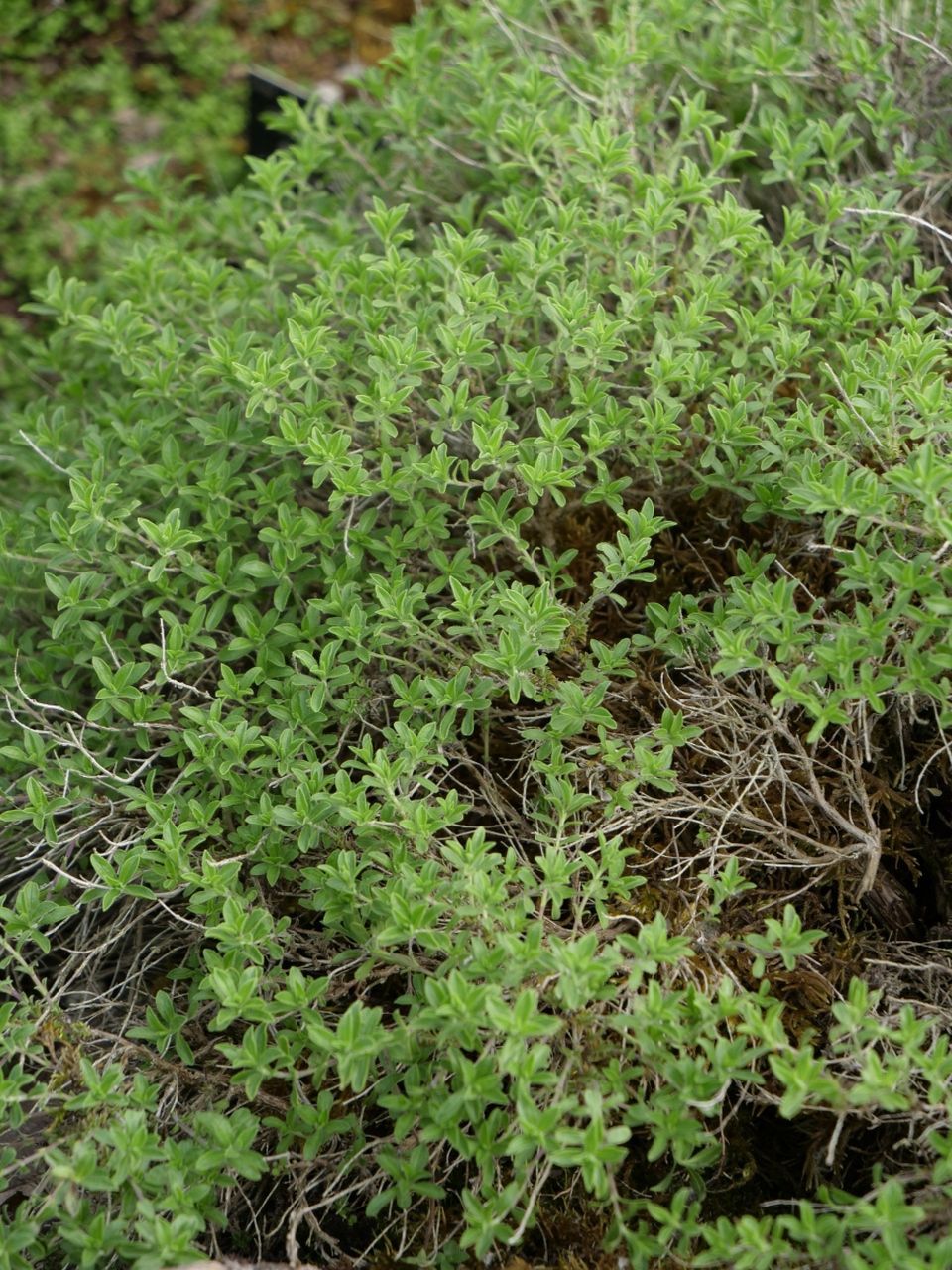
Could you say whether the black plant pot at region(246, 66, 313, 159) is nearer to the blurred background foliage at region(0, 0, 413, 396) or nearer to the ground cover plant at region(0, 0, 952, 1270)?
the blurred background foliage at region(0, 0, 413, 396)

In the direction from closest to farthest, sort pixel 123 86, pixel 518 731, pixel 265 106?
pixel 518 731 → pixel 265 106 → pixel 123 86

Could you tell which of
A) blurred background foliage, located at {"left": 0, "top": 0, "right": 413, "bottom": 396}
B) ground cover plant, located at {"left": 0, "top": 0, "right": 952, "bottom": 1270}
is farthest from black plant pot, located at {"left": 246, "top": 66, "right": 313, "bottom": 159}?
ground cover plant, located at {"left": 0, "top": 0, "right": 952, "bottom": 1270}

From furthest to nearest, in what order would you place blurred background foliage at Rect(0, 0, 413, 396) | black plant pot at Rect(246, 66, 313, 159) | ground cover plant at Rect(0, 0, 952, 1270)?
blurred background foliage at Rect(0, 0, 413, 396) → black plant pot at Rect(246, 66, 313, 159) → ground cover plant at Rect(0, 0, 952, 1270)

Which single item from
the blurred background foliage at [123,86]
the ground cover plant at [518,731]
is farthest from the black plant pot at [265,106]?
the ground cover plant at [518,731]

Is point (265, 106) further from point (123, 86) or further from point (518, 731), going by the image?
point (518, 731)

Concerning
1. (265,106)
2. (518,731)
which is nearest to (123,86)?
(265,106)

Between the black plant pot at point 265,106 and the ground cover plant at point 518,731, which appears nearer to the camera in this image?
the ground cover plant at point 518,731

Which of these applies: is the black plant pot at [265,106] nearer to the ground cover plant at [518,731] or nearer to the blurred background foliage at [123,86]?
the blurred background foliage at [123,86]

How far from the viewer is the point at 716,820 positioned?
2.27 m

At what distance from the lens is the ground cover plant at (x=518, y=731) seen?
1.88 meters

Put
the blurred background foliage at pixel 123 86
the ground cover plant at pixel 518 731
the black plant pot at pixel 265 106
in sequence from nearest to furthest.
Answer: the ground cover plant at pixel 518 731
the black plant pot at pixel 265 106
the blurred background foliage at pixel 123 86

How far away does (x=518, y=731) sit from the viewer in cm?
229

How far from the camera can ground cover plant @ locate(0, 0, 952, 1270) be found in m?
1.88

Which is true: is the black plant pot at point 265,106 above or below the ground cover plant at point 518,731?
above
